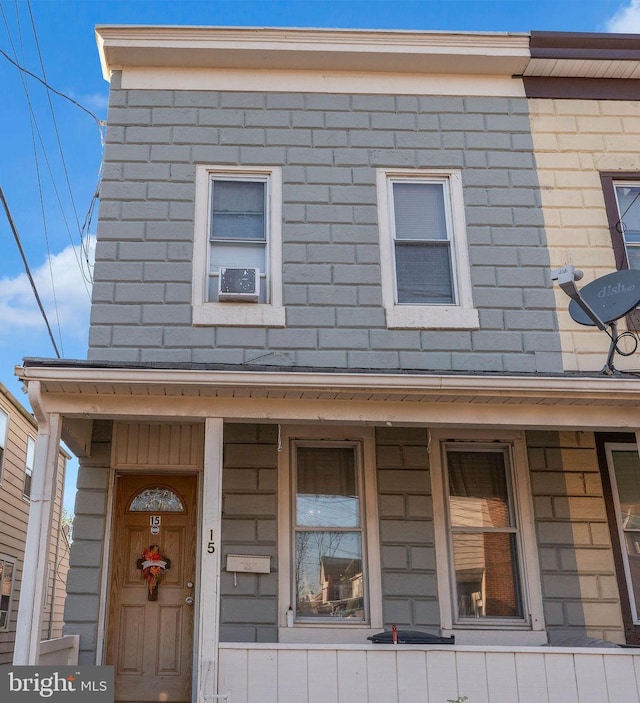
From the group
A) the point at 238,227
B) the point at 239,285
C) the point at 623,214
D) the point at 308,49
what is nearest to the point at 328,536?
the point at 239,285

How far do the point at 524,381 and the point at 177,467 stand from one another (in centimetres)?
335

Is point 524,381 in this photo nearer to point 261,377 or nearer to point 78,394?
point 261,377

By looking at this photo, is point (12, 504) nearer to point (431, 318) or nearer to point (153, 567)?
point (153, 567)

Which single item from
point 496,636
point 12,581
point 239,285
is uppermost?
point 239,285

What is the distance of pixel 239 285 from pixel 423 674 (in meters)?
3.74

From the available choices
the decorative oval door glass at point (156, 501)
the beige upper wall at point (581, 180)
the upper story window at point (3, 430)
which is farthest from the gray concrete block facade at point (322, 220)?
the upper story window at point (3, 430)

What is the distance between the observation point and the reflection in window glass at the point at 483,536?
7.17 meters

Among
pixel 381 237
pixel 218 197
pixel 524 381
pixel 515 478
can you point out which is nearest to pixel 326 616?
pixel 515 478

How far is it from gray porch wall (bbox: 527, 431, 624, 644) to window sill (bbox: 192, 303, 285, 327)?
2.66m

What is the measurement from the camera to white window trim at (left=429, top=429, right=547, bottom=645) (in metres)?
6.98

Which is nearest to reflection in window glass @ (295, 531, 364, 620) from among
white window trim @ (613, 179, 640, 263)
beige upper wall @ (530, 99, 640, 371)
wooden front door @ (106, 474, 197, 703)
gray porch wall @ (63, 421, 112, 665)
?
wooden front door @ (106, 474, 197, 703)

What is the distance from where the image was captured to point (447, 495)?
292 inches

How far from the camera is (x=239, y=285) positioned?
7.50m

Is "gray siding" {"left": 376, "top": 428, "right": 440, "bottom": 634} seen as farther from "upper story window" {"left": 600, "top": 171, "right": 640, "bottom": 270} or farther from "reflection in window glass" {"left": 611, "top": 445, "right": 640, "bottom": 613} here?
"upper story window" {"left": 600, "top": 171, "right": 640, "bottom": 270}
